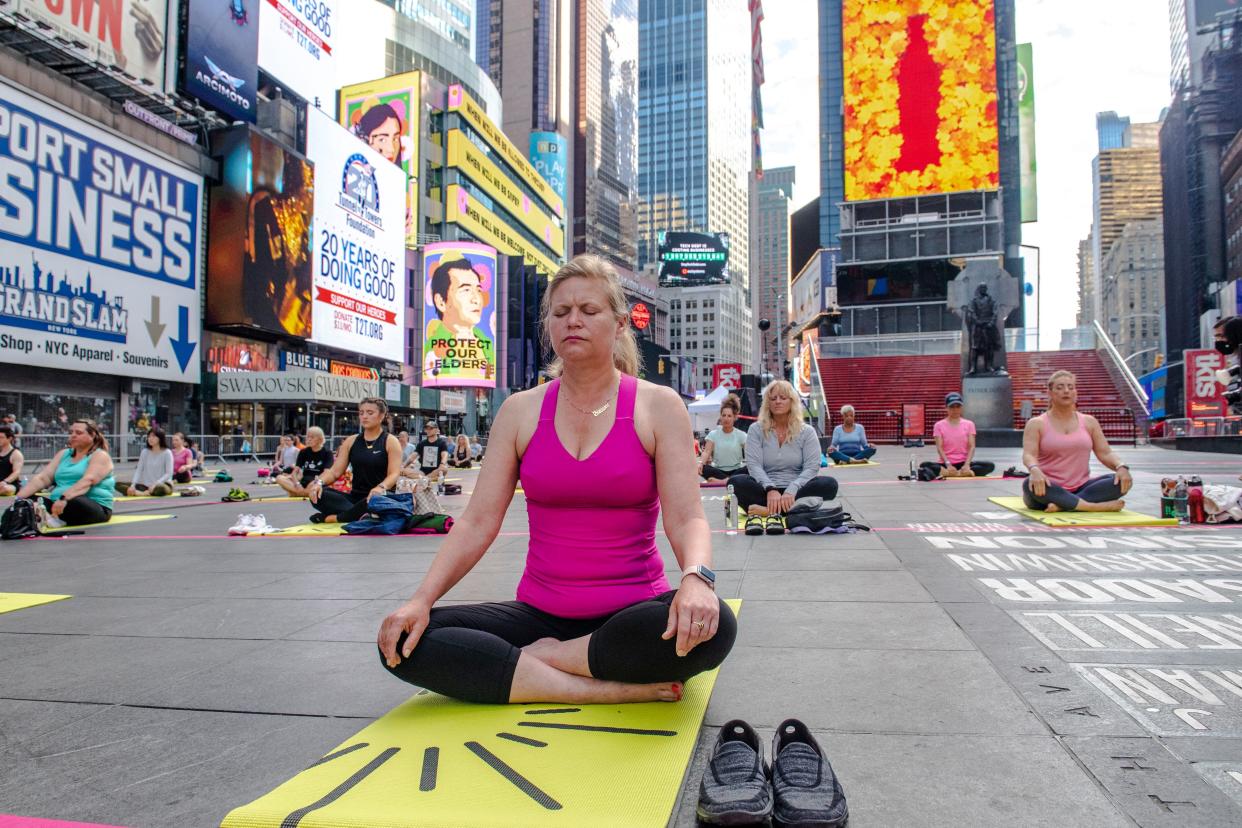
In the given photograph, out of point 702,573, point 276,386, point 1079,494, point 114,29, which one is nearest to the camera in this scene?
point 702,573

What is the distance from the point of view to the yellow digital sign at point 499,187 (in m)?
58.3

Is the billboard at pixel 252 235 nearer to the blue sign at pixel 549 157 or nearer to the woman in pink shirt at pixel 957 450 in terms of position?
the woman in pink shirt at pixel 957 450

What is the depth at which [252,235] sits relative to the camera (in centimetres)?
3447

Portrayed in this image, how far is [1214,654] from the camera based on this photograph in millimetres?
2943

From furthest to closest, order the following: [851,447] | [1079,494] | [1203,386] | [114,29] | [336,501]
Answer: [114,29] → [1203,386] → [851,447] → [336,501] → [1079,494]

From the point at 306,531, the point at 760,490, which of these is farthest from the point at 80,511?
the point at 760,490

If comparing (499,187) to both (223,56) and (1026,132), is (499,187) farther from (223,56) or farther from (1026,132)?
(1026,132)

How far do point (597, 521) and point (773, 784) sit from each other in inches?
38.4

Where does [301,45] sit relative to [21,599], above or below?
above

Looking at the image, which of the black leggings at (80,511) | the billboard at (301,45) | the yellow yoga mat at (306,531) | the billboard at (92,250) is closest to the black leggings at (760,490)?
the yellow yoga mat at (306,531)

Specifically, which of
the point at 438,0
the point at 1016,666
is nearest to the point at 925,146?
the point at 1016,666

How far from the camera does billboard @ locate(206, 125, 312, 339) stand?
111 ft

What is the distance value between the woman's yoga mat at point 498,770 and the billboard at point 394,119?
55536 mm

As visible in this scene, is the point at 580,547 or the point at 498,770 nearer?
the point at 498,770
